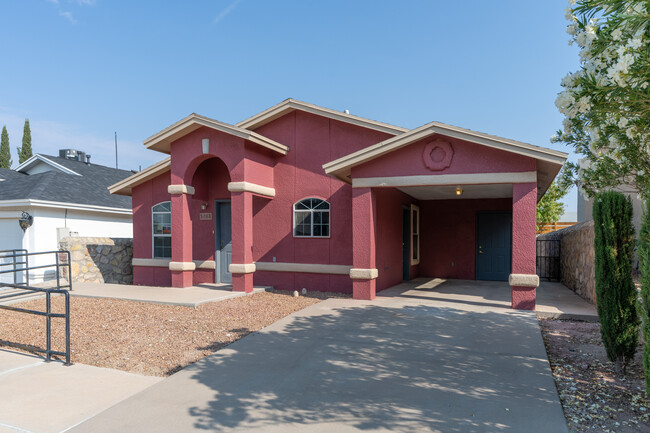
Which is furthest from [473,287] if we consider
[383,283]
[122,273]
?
[122,273]

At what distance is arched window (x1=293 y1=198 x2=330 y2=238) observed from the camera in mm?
Result: 11086

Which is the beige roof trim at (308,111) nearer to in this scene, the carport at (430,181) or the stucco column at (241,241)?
the carport at (430,181)

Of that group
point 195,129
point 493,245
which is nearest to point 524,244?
point 493,245

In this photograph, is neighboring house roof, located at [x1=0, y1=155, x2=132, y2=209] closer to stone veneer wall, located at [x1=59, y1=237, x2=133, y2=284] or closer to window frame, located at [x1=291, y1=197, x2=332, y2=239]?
stone veneer wall, located at [x1=59, y1=237, x2=133, y2=284]

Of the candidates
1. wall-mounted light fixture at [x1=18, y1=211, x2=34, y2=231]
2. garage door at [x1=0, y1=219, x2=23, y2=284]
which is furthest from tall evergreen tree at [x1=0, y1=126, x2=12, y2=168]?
wall-mounted light fixture at [x1=18, y1=211, x2=34, y2=231]

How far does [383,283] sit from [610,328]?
6173 mm

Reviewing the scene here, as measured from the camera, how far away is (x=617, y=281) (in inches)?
194

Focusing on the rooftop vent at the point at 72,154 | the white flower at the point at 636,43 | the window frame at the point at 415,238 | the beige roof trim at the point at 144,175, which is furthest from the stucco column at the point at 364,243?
the rooftop vent at the point at 72,154

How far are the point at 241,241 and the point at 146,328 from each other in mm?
3558

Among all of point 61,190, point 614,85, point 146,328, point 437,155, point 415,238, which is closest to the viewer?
point 614,85

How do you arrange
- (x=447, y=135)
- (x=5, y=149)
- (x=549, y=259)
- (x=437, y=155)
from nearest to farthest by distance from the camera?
(x=447, y=135) < (x=437, y=155) < (x=549, y=259) < (x=5, y=149)

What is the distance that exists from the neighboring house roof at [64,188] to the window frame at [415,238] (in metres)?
12.1

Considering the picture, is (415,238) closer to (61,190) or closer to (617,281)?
(617,281)

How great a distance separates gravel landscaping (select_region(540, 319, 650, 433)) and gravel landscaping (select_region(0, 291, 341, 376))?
445cm
